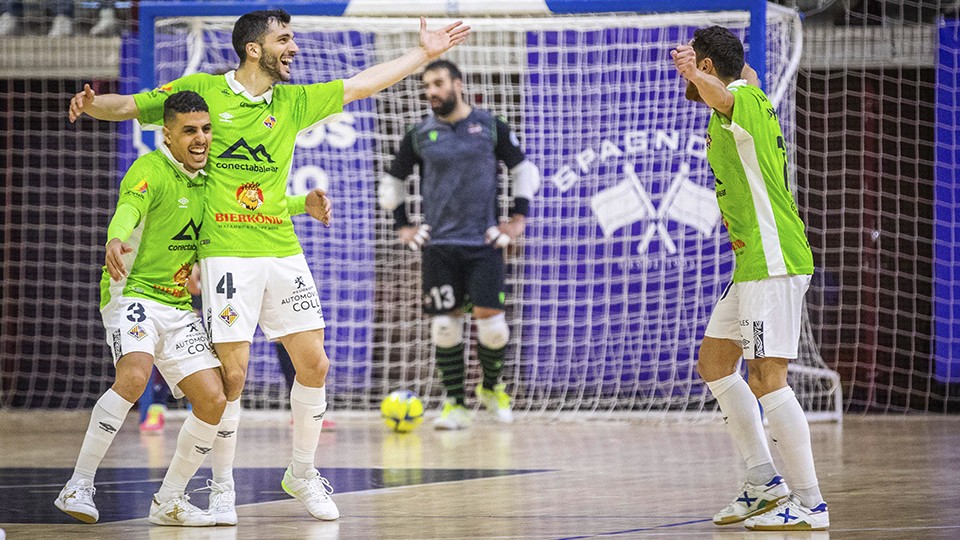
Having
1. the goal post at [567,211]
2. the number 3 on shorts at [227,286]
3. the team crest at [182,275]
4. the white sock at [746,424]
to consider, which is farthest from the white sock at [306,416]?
the goal post at [567,211]

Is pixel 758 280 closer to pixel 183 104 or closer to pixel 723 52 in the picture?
pixel 723 52

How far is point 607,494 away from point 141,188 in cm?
214

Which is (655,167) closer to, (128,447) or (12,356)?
(128,447)

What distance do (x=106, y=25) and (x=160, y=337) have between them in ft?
22.2

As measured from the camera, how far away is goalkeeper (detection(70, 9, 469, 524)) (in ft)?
15.3

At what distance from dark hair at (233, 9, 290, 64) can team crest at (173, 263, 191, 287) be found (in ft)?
2.61

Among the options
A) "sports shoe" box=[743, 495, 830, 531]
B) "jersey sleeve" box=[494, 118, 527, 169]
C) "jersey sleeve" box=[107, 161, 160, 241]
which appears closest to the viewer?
"sports shoe" box=[743, 495, 830, 531]

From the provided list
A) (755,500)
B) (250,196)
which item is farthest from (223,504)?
(755,500)

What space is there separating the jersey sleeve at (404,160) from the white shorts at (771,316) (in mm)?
4593

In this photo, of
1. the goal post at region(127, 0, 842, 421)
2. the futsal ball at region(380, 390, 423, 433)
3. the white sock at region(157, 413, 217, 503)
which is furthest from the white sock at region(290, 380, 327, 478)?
the goal post at region(127, 0, 842, 421)

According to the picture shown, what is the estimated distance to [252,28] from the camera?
15.8 ft

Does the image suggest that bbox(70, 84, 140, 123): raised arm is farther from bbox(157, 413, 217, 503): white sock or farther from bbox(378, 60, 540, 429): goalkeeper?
bbox(378, 60, 540, 429): goalkeeper

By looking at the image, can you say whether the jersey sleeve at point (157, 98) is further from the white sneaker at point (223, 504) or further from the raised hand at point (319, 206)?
the white sneaker at point (223, 504)

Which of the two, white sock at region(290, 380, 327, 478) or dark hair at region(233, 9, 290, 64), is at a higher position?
dark hair at region(233, 9, 290, 64)
